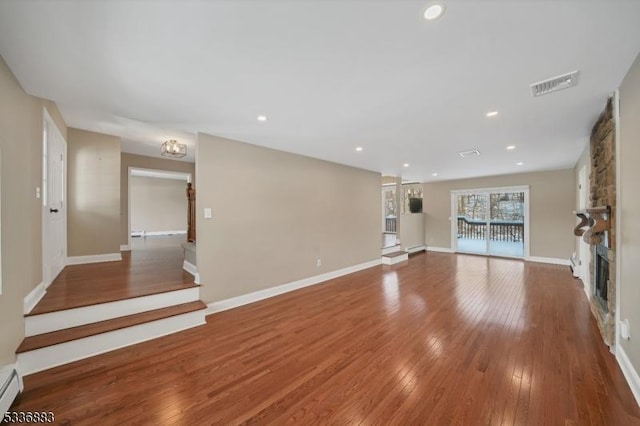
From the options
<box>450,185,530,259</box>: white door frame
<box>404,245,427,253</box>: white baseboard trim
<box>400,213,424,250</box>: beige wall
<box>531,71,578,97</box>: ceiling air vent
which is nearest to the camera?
<box>531,71,578,97</box>: ceiling air vent

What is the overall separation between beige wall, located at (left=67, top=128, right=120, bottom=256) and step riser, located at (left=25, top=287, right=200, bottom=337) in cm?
251

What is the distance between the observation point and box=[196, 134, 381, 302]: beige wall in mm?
3383

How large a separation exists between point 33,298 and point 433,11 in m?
4.10

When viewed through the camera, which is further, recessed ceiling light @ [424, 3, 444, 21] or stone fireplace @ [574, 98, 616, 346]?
stone fireplace @ [574, 98, 616, 346]

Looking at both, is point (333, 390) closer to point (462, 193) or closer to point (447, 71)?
point (447, 71)

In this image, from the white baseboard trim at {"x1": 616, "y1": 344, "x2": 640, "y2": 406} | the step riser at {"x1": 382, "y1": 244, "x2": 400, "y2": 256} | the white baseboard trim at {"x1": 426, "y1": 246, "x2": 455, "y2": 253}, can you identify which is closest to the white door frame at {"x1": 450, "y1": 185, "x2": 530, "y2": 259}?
the white baseboard trim at {"x1": 426, "y1": 246, "x2": 455, "y2": 253}

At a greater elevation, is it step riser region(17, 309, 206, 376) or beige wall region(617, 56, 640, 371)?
beige wall region(617, 56, 640, 371)

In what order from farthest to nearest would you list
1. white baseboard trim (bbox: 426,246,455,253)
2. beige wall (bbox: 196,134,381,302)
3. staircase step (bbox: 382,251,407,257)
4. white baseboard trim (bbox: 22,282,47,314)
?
white baseboard trim (bbox: 426,246,455,253)
staircase step (bbox: 382,251,407,257)
beige wall (bbox: 196,134,381,302)
white baseboard trim (bbox: 22,282,47,314)

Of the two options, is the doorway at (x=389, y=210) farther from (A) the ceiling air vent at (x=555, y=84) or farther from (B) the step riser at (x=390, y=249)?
(A) the ceiling air vent at (x=555, y=84)

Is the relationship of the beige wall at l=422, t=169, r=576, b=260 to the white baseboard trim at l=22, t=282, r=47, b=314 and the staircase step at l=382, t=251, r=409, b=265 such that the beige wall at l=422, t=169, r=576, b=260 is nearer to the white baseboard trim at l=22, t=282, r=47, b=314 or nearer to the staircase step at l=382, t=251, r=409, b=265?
the staircase step at l=382, t=251, r=409, b=265

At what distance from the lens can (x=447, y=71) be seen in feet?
6.13

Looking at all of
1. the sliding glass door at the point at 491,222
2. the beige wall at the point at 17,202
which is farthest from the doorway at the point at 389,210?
the beige wall at the point at 17,202

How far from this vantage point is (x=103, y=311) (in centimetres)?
259

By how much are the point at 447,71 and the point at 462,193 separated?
7.09 m
